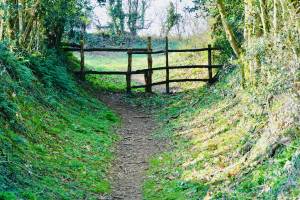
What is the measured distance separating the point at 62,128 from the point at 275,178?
6353mm

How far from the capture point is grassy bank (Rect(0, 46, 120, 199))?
25.5 ft

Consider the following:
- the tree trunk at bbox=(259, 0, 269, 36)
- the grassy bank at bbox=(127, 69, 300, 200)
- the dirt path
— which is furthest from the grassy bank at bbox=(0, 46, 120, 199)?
the tree trunk at bbox=(259, 0, 269, 36)

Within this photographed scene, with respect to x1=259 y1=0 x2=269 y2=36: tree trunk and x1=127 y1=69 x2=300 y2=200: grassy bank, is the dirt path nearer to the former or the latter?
x1=127 y1=69 x2=300 y2=200: grassy bank

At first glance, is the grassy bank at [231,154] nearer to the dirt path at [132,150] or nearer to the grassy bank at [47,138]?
the dirt path at [132,150]

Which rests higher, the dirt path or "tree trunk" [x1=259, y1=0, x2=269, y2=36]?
"tree trunk" [x1=259, y1=0, x2=269, y2=36]

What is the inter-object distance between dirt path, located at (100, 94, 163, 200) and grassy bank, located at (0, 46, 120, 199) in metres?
0.26

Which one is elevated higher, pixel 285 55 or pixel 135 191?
pixel 285 55

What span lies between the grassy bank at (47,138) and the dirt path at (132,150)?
26cm

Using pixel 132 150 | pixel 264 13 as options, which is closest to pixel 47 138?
pixel 132 150

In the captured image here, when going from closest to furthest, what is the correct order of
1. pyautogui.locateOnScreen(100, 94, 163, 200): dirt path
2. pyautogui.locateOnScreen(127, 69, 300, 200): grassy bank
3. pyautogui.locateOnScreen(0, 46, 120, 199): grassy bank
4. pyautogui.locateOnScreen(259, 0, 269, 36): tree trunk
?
1. pyautogui.locateOnScreen(127, 69, 300, 200): grassy bank
2. pyautogui.locateOnScreen(0, 46, 120, 199): grassy bank
3. pyautogui.locateOnScreen(100, 94, 163, 200): dirt path
4. pyautogui.locateOnScreen(259, 0, 269, 36): tree trunk

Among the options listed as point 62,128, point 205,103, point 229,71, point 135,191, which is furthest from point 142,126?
point 135,191

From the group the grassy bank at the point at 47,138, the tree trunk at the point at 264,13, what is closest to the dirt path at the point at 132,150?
the grassy bank at the point at 47,138

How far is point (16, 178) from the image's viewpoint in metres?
7.43

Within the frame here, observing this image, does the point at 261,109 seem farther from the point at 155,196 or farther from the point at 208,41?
the point at 208,41
